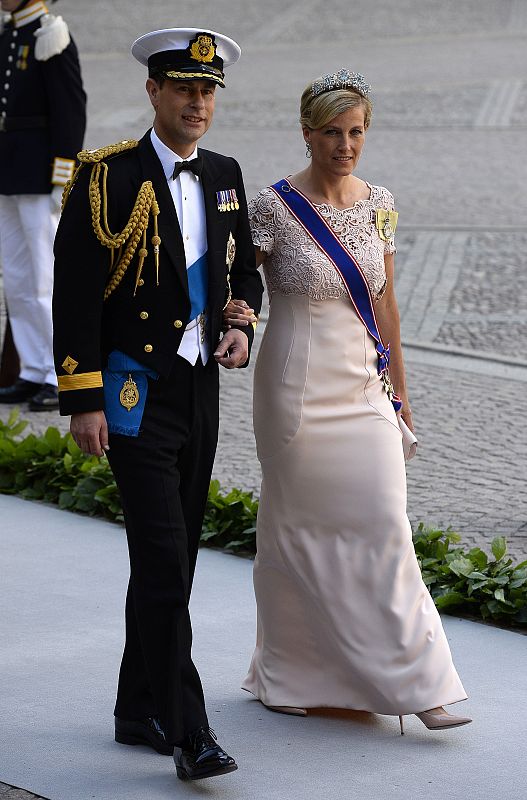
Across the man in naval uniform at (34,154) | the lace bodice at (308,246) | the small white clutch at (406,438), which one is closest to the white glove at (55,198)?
the man in naval uniform at (34,154)

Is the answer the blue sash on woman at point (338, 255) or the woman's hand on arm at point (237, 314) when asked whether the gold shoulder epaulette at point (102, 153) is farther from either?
the blue sash on woman at point (338, 255)

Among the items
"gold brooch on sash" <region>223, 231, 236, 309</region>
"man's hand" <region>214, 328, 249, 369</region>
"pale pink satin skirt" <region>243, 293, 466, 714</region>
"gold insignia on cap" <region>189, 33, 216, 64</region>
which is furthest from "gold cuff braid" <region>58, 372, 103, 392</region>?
"gold insignia on cap" <region>189, 33, 216, 64</region>

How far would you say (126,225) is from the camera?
362 centimetres

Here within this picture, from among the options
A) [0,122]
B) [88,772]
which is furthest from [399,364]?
[0,122]

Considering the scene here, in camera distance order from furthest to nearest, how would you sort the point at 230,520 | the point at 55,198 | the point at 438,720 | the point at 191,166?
the point at 55,198 → the point at 230,520 → the point at 438,720 → the point at 191,166

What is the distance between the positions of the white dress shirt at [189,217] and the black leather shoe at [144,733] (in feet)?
3.11

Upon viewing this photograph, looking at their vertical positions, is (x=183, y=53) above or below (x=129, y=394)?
above

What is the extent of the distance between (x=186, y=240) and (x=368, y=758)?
1383 mm

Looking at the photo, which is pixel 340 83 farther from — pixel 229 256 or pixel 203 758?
pixel 203 758

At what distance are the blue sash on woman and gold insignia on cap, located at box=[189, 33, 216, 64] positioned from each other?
1.80ft

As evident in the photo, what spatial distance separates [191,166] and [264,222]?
48 cm

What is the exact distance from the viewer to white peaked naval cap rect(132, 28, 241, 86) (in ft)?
11.9

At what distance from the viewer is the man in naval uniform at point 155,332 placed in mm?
3613

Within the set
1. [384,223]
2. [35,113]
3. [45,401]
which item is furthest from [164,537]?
[35,113]
